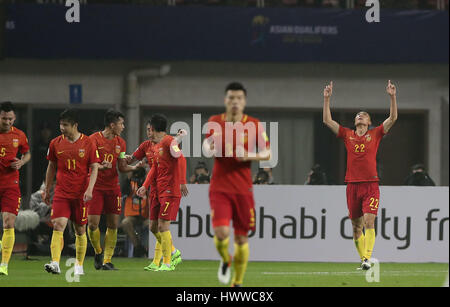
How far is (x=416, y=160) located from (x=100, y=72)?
787 cm

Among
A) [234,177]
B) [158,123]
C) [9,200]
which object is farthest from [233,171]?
[9,200]

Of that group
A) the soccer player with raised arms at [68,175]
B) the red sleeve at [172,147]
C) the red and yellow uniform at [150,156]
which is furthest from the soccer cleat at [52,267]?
the red sleeve at [172,147]

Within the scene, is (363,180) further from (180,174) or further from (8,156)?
(8,156)

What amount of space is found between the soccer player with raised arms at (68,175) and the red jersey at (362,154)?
4.14 m

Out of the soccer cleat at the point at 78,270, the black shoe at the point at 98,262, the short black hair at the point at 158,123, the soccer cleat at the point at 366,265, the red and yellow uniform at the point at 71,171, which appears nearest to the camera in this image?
the red and yellow uniform at the point at 71,171

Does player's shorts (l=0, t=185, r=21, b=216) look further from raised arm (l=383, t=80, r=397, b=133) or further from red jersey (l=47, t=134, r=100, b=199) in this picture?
raised arm (l=383, t=80, r=397, b=133)

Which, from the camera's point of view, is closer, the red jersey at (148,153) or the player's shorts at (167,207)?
the player's shorts at (167,207)

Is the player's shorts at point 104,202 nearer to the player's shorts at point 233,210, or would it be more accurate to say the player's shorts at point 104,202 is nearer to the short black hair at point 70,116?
the short black hair at point 70,116

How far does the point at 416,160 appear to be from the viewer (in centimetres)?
2522

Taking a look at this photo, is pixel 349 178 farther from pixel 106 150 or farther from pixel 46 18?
pixel 46 18

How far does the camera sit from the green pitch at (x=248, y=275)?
13266mm

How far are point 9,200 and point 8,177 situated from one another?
349mm

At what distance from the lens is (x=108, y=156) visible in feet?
49.4
